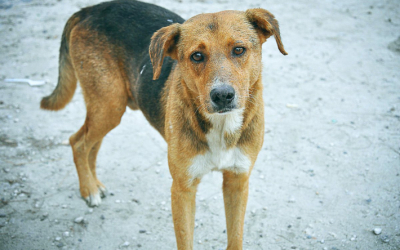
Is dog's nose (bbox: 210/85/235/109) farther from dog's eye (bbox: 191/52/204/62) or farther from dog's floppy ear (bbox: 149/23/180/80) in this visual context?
dog's floppy ear (bbox: 149/23/180/80)

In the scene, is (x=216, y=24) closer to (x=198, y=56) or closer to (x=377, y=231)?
(x=198, y=56)

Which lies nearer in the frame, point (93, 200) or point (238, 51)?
point (238, 51)

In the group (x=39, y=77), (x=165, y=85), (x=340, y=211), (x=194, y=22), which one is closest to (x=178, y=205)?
(x=165, y=85)

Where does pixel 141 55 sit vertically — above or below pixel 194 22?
below

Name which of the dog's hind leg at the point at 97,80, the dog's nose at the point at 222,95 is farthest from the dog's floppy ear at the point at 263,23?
the dog's hind leg at the point at 97,80

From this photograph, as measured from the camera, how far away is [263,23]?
2760 millimetres

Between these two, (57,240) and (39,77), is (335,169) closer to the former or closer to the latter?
(57,240)

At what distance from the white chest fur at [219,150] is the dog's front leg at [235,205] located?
0.21 m

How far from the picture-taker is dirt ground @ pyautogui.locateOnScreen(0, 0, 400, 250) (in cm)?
358

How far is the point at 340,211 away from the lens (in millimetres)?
3742

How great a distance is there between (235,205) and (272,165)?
1.45m

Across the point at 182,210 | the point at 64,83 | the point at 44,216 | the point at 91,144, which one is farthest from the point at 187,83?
the point at 44,216

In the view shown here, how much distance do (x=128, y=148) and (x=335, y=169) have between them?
2.63 m

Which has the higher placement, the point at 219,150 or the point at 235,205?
the point at 219,150
